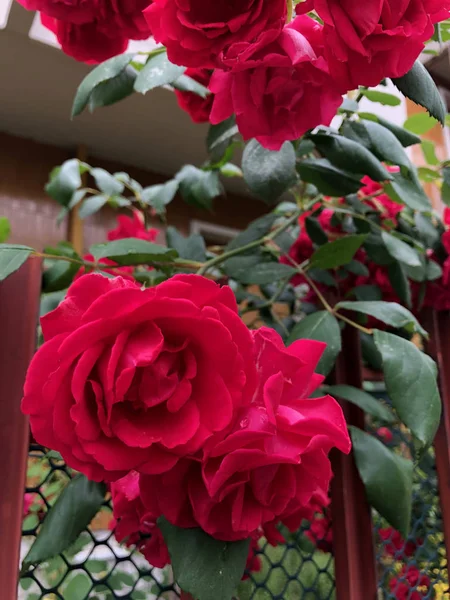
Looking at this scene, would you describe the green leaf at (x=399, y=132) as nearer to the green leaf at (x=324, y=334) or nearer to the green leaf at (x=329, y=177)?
the green leaf at (x=329, y=177)

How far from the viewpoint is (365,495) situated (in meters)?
0.40

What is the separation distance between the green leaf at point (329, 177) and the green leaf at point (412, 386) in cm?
13

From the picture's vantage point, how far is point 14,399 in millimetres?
329

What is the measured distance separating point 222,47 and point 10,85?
4.02 ft

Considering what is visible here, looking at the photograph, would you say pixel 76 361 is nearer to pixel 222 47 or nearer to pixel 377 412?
pixel 222 47

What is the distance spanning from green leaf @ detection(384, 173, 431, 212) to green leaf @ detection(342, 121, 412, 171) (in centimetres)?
3

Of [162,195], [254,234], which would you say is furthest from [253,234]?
[162,195]

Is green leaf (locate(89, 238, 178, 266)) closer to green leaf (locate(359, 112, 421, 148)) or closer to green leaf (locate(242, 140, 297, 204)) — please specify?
green leaf (locate(242, 140, 297, 204))

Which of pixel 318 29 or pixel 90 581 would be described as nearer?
pixel 318 29

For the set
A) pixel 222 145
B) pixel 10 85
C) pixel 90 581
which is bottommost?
pixel 10 85

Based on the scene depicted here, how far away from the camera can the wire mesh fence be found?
0.34 metres

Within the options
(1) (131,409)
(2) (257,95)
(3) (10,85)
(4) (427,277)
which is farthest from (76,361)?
(3) (10,85)

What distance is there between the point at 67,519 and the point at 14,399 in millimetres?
81

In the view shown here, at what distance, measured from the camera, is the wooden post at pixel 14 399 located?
30 centimetres
